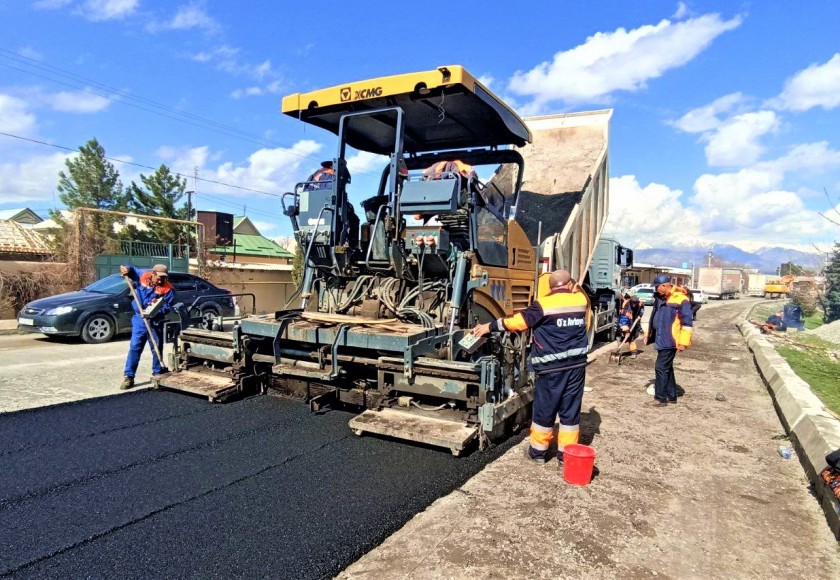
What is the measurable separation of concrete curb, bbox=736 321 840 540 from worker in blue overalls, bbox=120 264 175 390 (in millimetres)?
5954

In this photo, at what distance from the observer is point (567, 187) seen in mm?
8648

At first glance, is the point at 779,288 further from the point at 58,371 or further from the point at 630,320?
the point at 58,371

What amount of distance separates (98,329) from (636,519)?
9.46 meters

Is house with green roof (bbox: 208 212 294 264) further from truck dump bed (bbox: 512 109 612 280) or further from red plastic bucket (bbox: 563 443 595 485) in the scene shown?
red plastic bucket (bbox: 563 443 595 485)

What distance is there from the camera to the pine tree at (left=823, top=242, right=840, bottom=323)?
67.9ft

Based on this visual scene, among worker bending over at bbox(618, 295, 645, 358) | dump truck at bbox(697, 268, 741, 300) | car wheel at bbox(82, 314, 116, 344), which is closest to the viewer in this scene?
car wheel at bbox(82, 314, 116, 344)

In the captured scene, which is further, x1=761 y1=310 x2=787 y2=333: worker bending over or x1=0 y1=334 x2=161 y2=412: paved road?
x1=761 y1=310 x2=787 y2=333: worker bending over

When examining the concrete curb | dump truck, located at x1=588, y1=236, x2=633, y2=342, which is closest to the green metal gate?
dump truck, located at x1=588, y1=236, x2=633, y2=342

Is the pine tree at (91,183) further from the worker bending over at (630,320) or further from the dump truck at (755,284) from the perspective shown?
the dump truck at (755,284)

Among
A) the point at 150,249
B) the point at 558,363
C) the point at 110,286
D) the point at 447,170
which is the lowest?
the point at 558,363

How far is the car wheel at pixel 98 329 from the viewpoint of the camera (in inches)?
367

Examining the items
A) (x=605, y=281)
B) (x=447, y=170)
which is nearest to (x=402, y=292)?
(x=447, y=170)

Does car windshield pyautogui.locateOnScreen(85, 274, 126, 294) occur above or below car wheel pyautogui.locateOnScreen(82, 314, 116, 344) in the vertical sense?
above

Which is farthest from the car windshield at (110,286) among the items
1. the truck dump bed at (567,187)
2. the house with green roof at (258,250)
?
the house with green roof at (258,250)
